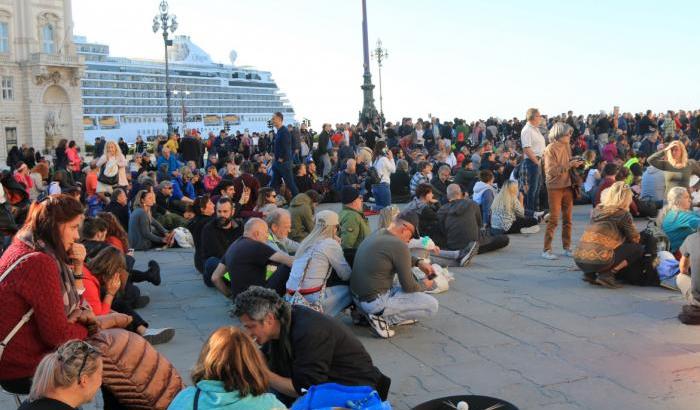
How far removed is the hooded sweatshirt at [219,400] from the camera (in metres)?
3.15

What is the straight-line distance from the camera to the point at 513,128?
2906 centimetres

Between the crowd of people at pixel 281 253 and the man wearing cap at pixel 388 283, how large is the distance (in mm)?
12

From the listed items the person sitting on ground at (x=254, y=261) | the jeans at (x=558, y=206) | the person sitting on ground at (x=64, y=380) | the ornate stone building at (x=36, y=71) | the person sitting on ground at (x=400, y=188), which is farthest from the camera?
the ornate stone building at (x=36, y=71)

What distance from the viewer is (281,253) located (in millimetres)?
6375

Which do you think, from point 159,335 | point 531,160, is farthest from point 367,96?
point 159,335

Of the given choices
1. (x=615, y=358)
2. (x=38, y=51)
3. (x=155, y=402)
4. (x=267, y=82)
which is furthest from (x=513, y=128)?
(x=267, y=82)

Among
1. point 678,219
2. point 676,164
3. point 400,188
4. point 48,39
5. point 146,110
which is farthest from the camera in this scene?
point 146,110

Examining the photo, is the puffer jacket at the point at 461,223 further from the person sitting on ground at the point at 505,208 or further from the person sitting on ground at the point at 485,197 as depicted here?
the person sitting on ground at the point at 485,197

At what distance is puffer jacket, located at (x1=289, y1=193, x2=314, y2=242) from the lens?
9523 millimetres

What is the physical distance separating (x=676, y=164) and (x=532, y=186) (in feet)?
7.06

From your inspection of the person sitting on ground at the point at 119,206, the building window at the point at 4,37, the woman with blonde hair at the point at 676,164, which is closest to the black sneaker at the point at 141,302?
the person sitting on ground at the point at 119,206

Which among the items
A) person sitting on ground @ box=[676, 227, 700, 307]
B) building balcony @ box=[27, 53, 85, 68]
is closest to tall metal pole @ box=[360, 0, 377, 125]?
person sitting on ground @ box=[676, 227, 700, 307]

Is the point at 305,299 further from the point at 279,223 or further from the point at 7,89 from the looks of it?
the point at 7,89

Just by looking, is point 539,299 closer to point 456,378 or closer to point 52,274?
point 456,378
